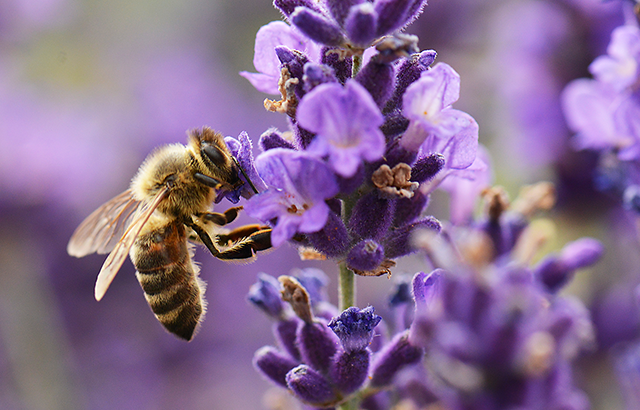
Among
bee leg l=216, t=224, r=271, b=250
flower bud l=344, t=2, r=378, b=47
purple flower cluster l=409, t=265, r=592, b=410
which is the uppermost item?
flower bud l=344, t=2, r=378, b=47

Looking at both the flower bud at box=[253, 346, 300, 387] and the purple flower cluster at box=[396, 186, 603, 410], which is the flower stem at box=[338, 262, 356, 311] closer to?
the flower bud at box=[253, 346, 300, 387]

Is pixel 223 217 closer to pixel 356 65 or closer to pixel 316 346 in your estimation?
pixel 316 346

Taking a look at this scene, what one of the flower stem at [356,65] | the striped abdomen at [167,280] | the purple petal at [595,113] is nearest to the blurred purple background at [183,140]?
the purple petal at [595,113]

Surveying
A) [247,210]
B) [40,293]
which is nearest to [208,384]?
[40,293]

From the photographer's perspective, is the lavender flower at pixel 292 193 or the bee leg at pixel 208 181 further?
the bee leg at pixel 208 181

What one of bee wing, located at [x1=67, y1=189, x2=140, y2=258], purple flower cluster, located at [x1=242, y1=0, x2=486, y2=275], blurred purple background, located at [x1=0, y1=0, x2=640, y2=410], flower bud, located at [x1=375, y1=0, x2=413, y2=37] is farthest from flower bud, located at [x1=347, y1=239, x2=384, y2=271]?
blurred purple background, located at [x1=0, y1=0, x2=640, y2=410]

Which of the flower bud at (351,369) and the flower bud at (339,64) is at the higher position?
the flower bud at (339,64)

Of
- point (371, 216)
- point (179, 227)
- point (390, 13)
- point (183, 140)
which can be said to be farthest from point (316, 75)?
point (183, 140)

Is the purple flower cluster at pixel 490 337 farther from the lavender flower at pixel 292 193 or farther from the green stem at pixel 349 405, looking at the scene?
the green stem at pixel 349 405
